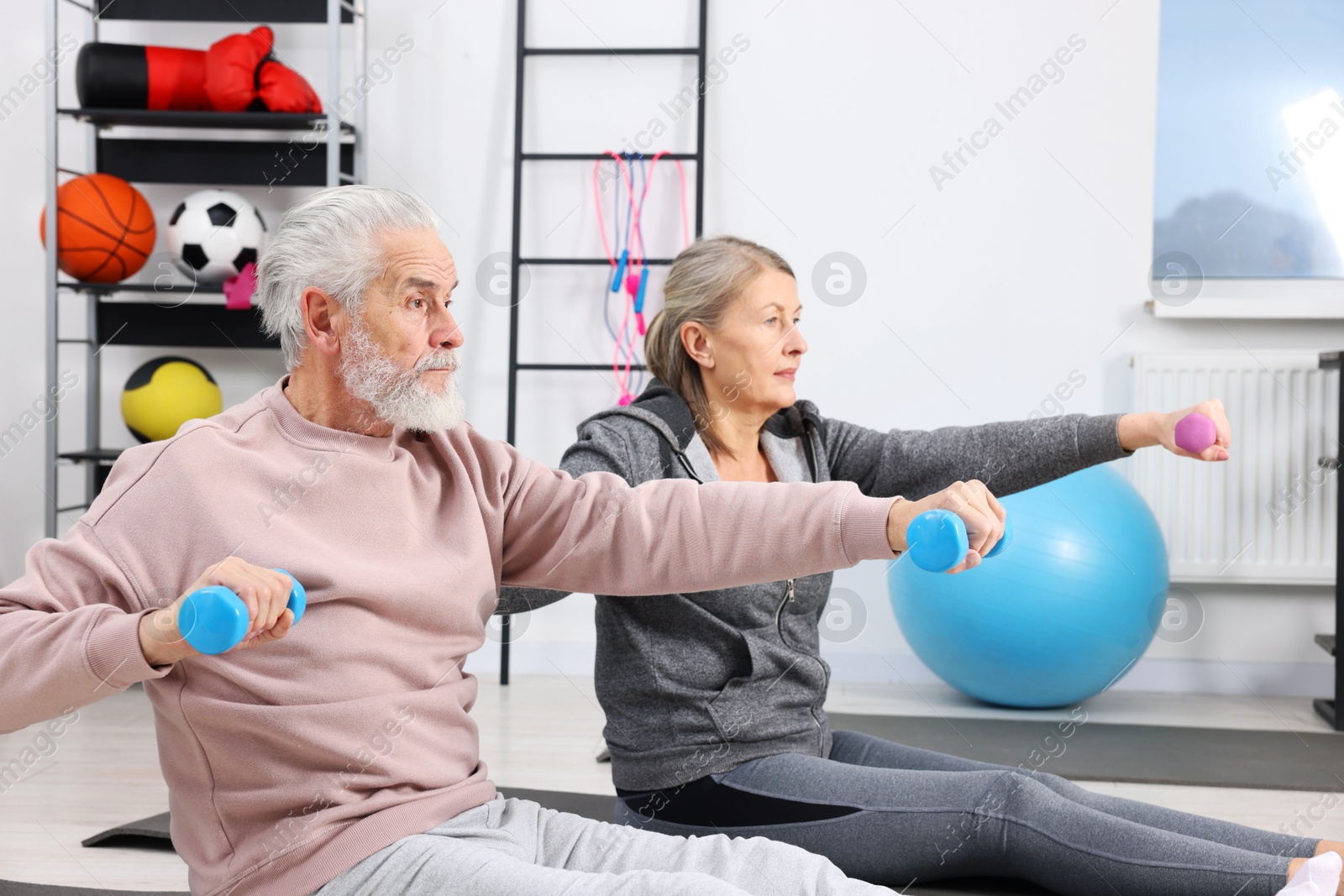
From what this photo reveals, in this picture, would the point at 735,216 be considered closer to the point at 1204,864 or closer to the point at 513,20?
the point at 513,20

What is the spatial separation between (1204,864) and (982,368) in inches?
87.0

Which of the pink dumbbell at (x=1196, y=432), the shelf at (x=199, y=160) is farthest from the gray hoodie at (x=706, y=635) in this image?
the shelf at (x=199, y=160)

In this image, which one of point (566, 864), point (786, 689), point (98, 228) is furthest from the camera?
point (98, 228)

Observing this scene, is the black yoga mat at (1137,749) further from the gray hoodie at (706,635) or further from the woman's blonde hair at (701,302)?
the woman's blonde hair at (701,302)

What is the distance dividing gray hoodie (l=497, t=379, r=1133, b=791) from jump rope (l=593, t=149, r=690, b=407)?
175 cm

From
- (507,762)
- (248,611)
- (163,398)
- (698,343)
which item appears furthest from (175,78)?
(248,611)

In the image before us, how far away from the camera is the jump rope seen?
11.8 ft

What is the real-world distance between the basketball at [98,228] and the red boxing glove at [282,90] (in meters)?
0.47

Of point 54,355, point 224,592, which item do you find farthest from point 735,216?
point 224,592

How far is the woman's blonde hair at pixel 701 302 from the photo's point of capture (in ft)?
6.22

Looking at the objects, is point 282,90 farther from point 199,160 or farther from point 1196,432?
point 1196,432

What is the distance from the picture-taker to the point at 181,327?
3.62m

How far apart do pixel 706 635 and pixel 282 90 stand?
7.66ft

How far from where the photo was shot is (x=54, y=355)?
344 centimetres
